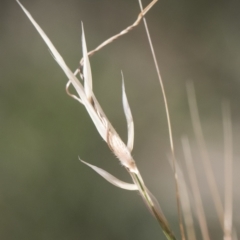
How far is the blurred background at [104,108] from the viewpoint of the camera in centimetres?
91

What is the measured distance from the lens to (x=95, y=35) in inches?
40.4

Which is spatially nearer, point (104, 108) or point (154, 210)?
point (154, 210)

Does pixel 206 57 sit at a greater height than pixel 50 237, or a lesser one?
greater

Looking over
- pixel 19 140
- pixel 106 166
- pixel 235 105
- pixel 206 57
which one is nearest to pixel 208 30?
pixel 206 57

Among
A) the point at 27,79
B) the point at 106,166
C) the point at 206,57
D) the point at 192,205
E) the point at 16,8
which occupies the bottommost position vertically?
the point at 192,205

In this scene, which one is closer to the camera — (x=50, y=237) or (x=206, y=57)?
(x=50, y=237)

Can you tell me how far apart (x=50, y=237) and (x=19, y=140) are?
27 centimetres

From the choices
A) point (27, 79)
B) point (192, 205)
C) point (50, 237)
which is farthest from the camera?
point (27, 79)

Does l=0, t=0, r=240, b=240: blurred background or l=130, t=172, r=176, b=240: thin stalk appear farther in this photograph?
l=0, t=0, r=240, b=240: blurred background

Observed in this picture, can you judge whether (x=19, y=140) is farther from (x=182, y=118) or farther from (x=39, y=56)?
(x=182, y=118)

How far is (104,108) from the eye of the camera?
977 millimetres

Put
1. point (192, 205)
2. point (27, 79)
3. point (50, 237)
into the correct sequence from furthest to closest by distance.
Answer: point (27, 79) → point (50, 237) → point (192, 205)

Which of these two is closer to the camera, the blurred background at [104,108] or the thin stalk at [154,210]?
the thin stalk at [154,210]

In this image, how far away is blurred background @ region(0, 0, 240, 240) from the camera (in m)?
0.91
